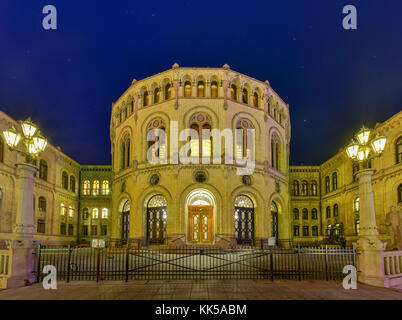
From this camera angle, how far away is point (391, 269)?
468 inches

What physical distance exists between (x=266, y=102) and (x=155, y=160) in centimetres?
1088

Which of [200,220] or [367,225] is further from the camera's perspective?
[200,220]

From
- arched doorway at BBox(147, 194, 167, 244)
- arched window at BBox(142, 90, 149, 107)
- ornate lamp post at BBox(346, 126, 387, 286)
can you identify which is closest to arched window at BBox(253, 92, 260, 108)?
arched window at BBox(142, 90, 149, 107)

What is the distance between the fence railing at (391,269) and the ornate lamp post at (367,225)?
0.89 feet

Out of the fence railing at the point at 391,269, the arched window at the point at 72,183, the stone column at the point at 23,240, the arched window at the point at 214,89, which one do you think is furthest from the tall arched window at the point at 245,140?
the arched window at the point at 72,183

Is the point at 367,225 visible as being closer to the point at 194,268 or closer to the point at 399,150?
the point at 194,268

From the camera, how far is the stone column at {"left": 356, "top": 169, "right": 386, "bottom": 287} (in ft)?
37.2

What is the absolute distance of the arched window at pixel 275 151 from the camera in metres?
30.0

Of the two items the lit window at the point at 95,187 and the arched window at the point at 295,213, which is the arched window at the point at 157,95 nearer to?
the lit window at the point at 95,187

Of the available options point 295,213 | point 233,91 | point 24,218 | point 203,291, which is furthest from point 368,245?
point 295,213

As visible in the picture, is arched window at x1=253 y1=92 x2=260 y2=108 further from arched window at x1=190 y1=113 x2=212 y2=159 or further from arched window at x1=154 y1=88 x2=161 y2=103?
arched window at x1=154 y1=88 x2=161 y2=103

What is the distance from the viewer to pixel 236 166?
25922 millimetres

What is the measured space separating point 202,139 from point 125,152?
8.14 meters
